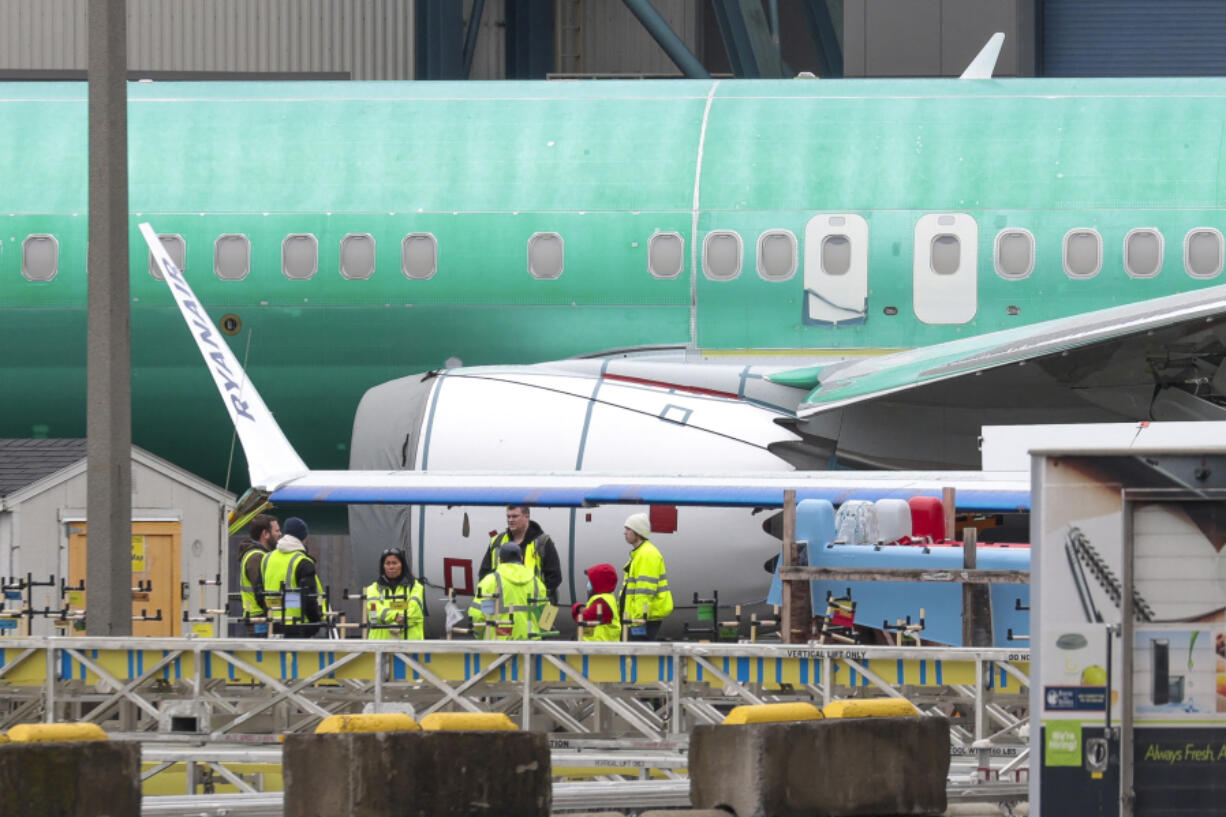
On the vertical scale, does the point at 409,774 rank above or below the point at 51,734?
below

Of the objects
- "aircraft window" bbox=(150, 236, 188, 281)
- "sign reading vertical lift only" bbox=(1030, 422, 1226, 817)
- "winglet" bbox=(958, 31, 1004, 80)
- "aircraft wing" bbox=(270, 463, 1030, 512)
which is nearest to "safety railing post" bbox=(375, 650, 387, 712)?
"aircraft wing" bbox=(270, 463, 1030, 512)

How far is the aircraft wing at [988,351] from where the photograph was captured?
15.0 metres

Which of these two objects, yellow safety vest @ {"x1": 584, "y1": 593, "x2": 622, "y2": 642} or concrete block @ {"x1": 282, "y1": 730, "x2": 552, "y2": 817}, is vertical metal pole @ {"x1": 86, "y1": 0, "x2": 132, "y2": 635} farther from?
concrete block @ {"x1": 282, "y1": 730, "x2": 552, "y2": 817}

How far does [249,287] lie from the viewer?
19375 mm

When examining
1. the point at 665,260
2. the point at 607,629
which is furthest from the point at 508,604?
the point at 665,260

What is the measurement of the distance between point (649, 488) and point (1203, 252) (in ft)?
22.8

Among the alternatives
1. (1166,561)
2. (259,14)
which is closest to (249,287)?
(1166,561)

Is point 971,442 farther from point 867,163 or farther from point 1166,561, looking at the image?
point 1166,561

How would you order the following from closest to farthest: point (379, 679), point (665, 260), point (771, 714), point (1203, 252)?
point (771, 714), point (379, 679), point (1203, 252), point (665, 260)

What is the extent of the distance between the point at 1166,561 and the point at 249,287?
13.1 m

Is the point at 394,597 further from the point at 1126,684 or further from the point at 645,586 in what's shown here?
the point at 1126,684

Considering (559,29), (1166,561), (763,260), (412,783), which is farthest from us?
(559,29)

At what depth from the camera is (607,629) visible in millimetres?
15344

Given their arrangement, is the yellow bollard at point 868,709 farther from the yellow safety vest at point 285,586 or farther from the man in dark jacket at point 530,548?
the yellow safety vest at point 285,586
